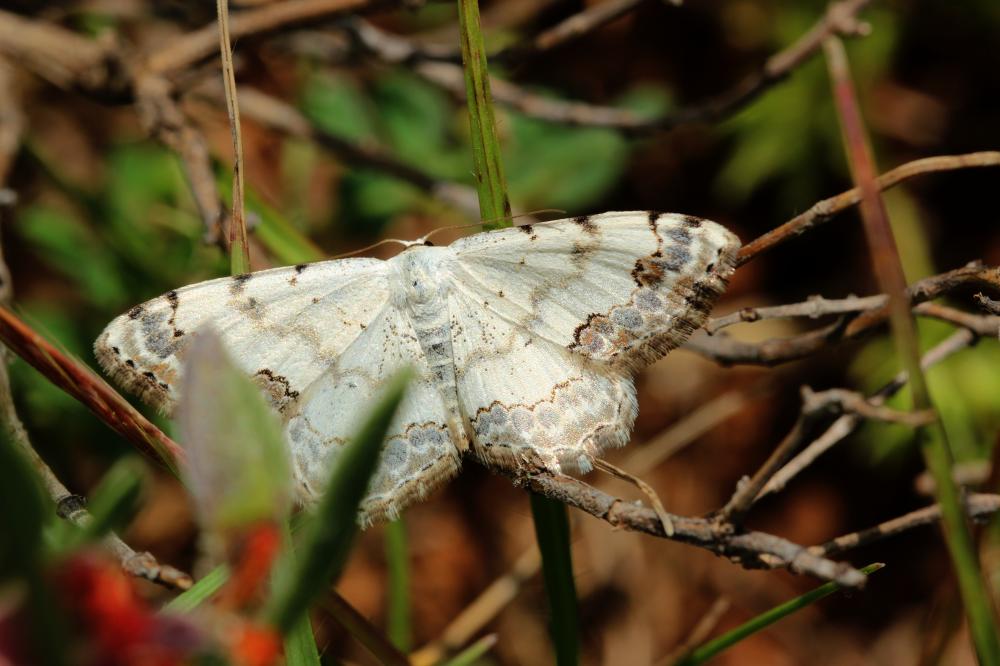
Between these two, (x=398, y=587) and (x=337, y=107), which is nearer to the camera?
(x=398, y=587)

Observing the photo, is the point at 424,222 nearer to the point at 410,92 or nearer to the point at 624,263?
the point at 410,92

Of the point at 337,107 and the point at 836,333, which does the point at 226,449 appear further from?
the point at 337,107

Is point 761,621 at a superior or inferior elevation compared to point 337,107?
inferior

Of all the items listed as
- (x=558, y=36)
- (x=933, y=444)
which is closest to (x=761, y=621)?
(x=933, y=444)

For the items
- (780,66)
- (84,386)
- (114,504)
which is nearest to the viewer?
(114,504)

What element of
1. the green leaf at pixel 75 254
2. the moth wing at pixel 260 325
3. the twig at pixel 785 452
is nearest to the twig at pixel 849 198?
the twig at pixel 785 452

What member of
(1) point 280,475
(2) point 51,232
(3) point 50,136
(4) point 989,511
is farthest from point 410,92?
(1) point 280,475

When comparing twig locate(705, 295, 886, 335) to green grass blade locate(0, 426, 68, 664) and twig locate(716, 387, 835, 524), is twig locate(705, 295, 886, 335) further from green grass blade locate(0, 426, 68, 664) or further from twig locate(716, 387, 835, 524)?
green grass blade locate(0, 426, 68, 664)

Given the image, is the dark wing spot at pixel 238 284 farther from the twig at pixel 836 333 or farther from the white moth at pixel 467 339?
the twig at pixel 836 333
